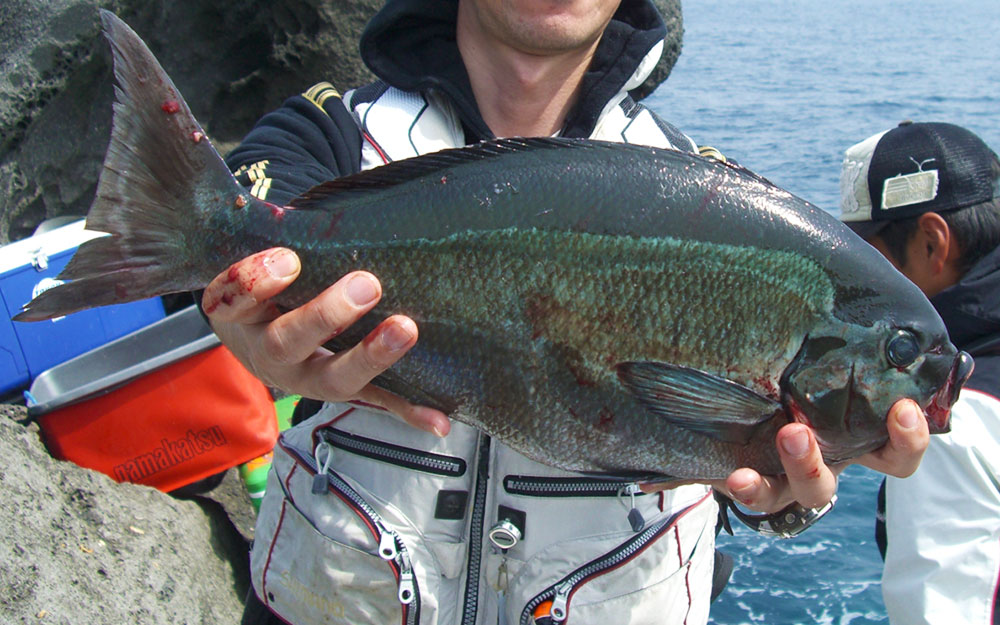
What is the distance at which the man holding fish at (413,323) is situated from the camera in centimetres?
143

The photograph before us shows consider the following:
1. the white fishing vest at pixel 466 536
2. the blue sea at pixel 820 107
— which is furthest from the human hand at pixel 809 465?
the blue sea at pixel 820 107

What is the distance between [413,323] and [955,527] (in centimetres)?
194

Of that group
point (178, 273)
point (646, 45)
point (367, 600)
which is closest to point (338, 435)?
point (367, 600)

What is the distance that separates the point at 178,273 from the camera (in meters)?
1.47

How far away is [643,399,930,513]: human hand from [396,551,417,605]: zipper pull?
595 mm

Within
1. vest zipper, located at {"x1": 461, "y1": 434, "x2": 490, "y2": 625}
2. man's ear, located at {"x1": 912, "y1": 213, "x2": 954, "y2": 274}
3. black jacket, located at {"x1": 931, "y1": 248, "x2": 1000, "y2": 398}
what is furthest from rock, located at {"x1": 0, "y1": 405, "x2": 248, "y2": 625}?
man's ear, located at {"x1": 912, "y1": 213, "x2": 954, "y2": 274}

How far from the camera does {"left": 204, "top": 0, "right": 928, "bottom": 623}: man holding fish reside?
56.2 inches

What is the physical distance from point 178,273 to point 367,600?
914 millimetres

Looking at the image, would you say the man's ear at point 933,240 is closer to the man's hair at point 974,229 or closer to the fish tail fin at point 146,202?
the man's hair at point 974,229

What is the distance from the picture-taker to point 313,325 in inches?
55.7

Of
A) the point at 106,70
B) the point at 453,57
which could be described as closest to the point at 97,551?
the point at 453,57

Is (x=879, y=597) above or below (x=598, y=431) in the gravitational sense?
below

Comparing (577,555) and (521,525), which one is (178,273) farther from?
(577,555)

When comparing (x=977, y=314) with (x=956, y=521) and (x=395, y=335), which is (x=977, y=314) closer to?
(x=956, y=521)
